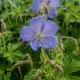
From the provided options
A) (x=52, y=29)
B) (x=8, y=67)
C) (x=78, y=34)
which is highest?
(x=52, y=29)

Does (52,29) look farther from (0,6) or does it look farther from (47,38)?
(0,6)

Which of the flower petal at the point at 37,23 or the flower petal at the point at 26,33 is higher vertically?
the flower petal at the point at 37,23

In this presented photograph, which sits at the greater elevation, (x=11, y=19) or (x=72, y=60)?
(x=11, y=19)

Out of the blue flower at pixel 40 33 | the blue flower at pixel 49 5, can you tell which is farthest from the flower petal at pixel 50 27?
the blue flower at pixel 49 5

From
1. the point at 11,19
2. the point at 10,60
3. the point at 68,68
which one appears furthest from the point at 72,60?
the point at 11,19

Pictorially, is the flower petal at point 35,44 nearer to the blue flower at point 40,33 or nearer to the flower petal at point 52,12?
the blue flower at point 40,33

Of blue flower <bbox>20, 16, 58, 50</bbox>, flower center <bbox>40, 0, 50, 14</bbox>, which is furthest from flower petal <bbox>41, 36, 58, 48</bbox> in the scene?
flower center <bbox>40, 0, 50, 14</bbox>

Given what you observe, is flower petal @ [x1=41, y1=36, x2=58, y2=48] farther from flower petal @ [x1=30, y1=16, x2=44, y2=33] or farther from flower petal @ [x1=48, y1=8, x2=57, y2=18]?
flower petal @ [x1=48, y1=8, x2=57, y2=18]
